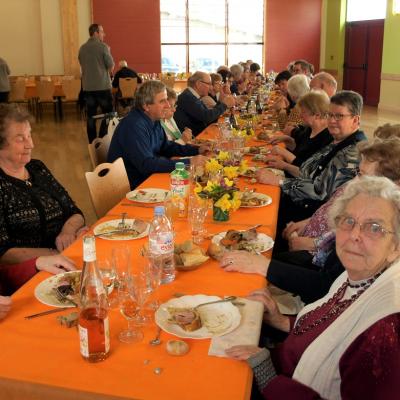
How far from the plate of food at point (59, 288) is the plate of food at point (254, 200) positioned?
3.90 ft

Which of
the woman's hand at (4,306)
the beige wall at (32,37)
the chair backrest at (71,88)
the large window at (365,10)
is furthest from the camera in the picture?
the large window at (365,10)

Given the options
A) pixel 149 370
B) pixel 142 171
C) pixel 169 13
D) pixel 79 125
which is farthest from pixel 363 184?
pixel 169 13

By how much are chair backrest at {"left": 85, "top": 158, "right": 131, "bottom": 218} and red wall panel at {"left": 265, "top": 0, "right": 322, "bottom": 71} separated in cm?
1273

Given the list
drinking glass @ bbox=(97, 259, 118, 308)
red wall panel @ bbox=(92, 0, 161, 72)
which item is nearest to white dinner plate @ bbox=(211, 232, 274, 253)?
drinking glass @ bbox=(97, 259, 118, 308)

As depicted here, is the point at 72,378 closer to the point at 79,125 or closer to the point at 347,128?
the point at 347,128

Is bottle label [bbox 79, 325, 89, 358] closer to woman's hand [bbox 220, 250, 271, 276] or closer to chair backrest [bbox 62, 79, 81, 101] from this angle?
woman's hand [bbox 220, 250, 271, 276]

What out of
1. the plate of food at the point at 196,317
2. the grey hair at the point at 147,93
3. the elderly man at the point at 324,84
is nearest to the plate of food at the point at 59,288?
the plate of food at the point at 196,317

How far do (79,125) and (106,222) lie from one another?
921cm

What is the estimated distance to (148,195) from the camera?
9.87 ft

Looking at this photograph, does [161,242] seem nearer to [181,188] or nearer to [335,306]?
[335,306]

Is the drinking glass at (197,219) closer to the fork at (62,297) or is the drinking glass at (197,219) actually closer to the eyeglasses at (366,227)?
the fork at (62,297)

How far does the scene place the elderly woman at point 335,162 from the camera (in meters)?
3.18

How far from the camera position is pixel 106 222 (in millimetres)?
2504

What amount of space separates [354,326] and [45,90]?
1094 cm
